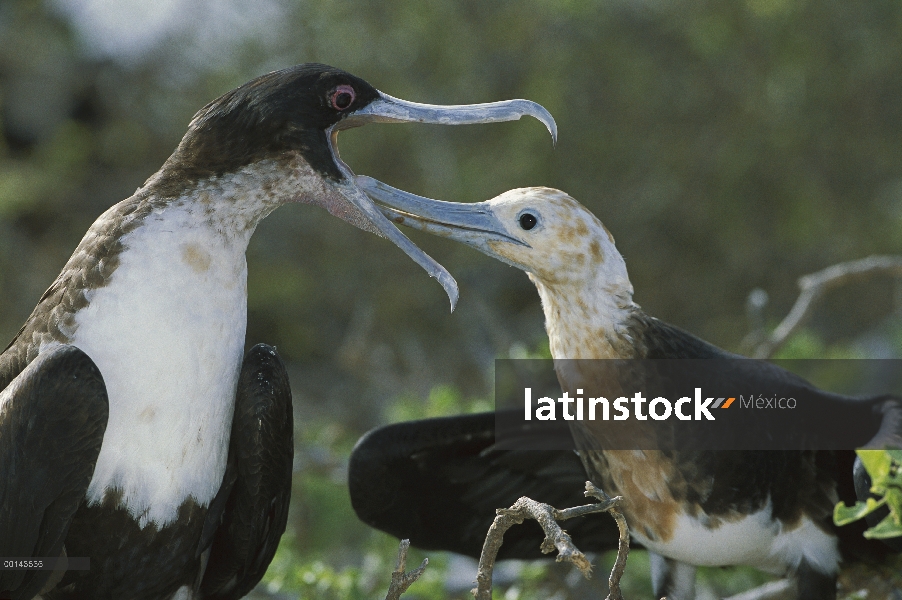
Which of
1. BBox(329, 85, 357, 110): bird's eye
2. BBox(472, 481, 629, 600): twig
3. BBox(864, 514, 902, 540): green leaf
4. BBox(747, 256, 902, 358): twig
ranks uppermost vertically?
BBox(747, 256, 902, 358): twig

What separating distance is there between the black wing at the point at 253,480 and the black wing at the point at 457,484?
1.10 ft

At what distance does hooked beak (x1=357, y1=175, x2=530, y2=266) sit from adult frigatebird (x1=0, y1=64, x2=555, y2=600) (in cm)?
13

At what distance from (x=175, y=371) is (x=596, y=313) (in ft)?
2.81

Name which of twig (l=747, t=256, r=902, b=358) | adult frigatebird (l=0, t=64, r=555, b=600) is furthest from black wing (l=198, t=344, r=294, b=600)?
twig (l=747, t=256, r=902, b=358)

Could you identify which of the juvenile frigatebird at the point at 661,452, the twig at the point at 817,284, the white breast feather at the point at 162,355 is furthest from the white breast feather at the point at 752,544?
the white breast feather at the point at 162,355

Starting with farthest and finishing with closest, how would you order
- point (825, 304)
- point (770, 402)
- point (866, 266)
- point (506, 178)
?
1. point (825, 304)
2. point (506, 178)
3. point (866, 266)
4. point (770, 402)

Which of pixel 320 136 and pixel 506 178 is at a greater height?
pixel 506 178

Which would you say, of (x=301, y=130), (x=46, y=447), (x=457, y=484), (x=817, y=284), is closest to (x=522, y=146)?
(x=817, y=284)

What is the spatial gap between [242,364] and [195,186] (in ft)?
1.12

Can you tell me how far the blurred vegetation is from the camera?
5359 mm

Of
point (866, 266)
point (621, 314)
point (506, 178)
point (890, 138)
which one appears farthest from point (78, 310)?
point (890, 138)

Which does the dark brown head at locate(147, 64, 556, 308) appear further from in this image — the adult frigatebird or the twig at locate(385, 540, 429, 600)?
the twig at locate(385, 540, 429, 600)

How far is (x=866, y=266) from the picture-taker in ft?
8.91

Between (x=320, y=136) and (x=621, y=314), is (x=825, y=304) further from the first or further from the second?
(x=320, y=136)
